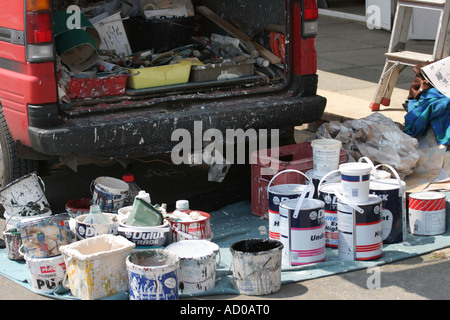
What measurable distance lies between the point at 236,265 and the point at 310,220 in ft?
1.81

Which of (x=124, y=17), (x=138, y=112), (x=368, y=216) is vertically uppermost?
(x=124, y=17)

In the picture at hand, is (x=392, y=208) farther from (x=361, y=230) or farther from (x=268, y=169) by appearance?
(x=268, y=169)

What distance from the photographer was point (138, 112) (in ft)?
18.0

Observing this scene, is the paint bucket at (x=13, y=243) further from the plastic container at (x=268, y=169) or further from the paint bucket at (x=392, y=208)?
the paint bucket at (x=392, y=208)

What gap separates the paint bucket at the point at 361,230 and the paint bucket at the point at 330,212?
0.63 feet

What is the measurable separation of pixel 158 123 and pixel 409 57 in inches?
115

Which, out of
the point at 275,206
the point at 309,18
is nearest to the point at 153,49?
the point at 309,18

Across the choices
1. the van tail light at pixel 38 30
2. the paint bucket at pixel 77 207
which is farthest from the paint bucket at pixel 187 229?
the van tail light at pixel 38 30

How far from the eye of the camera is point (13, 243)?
192 inches

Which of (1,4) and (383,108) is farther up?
(1,4)

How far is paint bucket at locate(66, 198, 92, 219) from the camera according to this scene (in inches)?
206

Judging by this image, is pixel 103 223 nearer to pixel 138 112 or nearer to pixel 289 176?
pixel 138 112

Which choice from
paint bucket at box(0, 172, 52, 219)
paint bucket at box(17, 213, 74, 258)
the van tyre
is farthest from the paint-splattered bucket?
the van tyre
